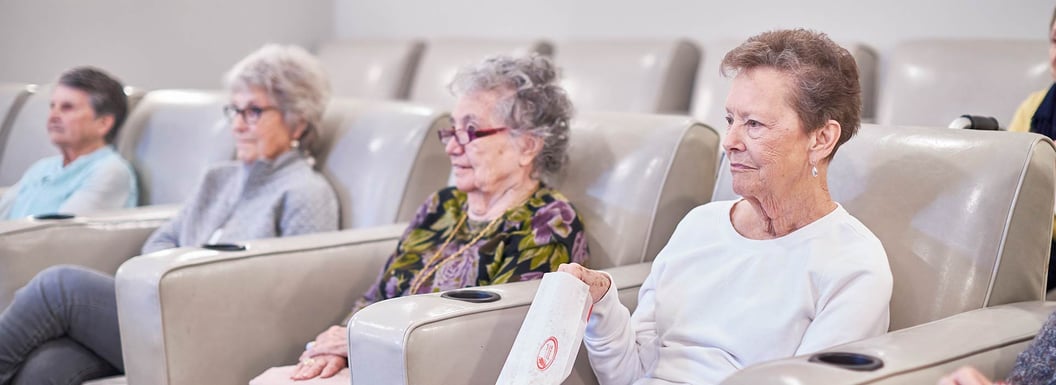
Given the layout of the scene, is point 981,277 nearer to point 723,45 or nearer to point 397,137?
point 397,137

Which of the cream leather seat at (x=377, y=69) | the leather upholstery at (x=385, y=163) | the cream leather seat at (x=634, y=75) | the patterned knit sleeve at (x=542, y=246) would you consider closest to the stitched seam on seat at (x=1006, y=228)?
the patterned knit sleeve at (x=542, y=246)

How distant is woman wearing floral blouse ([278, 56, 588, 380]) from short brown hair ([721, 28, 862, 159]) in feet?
1.77

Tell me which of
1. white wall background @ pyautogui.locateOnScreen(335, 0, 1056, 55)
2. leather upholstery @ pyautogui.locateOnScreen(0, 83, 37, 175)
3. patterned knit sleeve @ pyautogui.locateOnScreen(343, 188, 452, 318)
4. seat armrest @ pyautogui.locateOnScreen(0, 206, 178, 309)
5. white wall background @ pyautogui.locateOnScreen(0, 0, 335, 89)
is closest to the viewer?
patterned knit sleeve @ pyautogui.locateOnScreen(343, 188, 452, 318)

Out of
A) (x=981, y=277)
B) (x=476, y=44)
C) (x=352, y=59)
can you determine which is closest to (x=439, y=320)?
(x=981, y=277)

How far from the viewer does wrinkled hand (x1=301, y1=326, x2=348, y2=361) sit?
1.86m

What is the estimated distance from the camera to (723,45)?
333 centimetres

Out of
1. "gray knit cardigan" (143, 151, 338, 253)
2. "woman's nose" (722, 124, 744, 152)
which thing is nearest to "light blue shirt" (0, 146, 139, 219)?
"gray knit cardigan" (143, 151, 338, 253)

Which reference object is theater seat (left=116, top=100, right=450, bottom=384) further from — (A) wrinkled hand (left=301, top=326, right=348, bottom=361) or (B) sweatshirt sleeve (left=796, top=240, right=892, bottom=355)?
(B) sweatshirt sleeve (left=796, top=240, right=892, bottom=355)

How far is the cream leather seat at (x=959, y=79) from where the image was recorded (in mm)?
2613

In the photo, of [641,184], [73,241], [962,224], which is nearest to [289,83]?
[73,241]

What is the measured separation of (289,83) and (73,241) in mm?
618

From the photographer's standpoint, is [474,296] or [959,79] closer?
[474,296]

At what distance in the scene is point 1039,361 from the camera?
124cm

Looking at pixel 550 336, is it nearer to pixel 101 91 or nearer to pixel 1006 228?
pixel 1006 228
